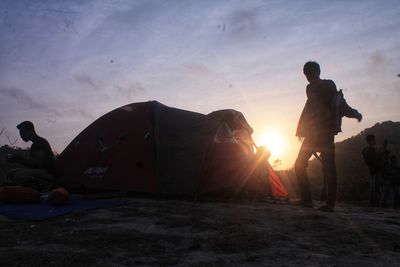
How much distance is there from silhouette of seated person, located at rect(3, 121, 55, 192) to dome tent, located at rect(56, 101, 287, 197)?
0.32 m

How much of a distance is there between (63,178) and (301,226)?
483cm

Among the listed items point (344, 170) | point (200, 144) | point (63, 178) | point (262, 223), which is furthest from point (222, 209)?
point (344, 170)

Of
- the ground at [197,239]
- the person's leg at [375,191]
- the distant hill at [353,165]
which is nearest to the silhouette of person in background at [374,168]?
the person's leg at [375,191]

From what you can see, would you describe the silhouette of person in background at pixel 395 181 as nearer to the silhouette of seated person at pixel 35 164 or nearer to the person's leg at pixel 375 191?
the person's leg at pixel 375 191

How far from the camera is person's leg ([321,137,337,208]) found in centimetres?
655

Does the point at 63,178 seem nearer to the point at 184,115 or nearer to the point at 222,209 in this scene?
the point at 184,115

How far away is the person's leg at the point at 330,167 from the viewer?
6.55 m

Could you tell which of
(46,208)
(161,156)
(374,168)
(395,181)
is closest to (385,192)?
(374,168)

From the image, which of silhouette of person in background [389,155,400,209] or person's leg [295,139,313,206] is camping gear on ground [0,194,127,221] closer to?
person's leg [295,139,313,206]

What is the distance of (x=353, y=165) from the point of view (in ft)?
77.0

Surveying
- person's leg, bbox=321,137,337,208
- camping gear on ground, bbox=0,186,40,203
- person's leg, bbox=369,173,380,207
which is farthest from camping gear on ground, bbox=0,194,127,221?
person's leg, bbox=369,173,380,207

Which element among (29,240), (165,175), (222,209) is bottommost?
(29,240)

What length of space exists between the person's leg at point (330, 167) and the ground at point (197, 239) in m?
0.68

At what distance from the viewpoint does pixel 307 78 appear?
6875 millimetres
